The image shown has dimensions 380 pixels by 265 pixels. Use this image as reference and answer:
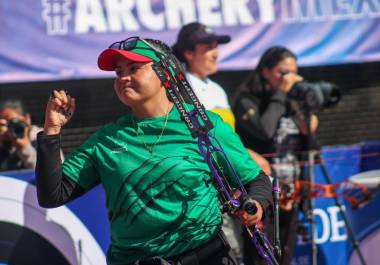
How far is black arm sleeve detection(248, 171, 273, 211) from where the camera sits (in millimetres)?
3379

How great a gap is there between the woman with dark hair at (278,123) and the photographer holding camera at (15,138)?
1.39 metres

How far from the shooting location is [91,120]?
831cm

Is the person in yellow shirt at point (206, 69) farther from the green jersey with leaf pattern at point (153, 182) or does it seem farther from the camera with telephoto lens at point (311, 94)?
the green jersey with leaf pattern at point (153, 182)

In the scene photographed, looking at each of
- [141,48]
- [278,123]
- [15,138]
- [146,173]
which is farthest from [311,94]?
[146,173]

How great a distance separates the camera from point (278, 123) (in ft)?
18.0

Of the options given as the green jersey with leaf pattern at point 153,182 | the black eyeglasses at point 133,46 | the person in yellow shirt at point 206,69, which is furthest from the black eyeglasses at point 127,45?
the person in yellow shirt at point 206,69

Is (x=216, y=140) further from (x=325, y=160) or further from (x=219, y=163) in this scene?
(x=325, y=160)

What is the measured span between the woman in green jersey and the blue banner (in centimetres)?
338

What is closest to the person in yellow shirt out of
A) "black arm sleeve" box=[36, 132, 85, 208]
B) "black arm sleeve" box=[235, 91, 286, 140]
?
"black arm sleeve" box=[235, 91, 286, 140]

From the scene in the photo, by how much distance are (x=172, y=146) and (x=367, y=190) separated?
254 centimetres

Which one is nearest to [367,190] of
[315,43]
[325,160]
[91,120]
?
[325,160]

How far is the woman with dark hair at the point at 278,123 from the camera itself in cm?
536

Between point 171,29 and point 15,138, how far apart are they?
7.29ft

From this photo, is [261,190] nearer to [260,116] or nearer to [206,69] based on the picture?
[206,69]
